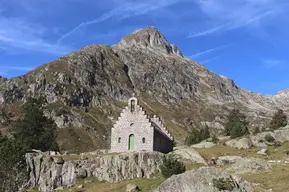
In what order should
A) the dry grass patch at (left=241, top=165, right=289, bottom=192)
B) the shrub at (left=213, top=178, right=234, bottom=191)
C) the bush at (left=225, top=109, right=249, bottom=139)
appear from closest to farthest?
the shrub at (left=213, top=178, right=234, bottom=191)
the dry grass patch at (left=241, top=165, right=289, bottom=192)
the bush at (left=225, top=109, right=249, bottom=139)

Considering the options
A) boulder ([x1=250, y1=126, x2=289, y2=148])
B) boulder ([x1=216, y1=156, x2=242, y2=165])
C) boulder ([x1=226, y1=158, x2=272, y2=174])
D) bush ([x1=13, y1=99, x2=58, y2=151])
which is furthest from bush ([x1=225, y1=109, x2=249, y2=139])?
boulder ([x1=226, y1=158, x2=272, y2=174])

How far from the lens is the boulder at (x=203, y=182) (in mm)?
24922

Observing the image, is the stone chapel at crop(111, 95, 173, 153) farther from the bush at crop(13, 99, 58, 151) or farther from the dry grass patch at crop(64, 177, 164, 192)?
the bush at crop(13, 99, 58, 151)

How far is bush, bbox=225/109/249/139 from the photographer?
98.4m

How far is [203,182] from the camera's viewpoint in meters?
25.2

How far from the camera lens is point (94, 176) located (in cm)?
5866

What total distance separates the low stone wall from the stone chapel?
998 cm

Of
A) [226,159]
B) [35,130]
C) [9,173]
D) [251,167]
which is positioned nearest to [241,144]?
[226,159]

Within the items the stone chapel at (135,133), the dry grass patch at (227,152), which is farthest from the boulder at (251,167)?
the stone chapel at (135,133)

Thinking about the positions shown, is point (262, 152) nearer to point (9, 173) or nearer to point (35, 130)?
point (9, 173)

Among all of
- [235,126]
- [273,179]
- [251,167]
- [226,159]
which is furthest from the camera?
[235,126]

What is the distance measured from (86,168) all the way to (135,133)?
16.2 m

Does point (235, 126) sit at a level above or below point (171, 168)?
above

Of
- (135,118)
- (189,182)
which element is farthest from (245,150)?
(189,182)
